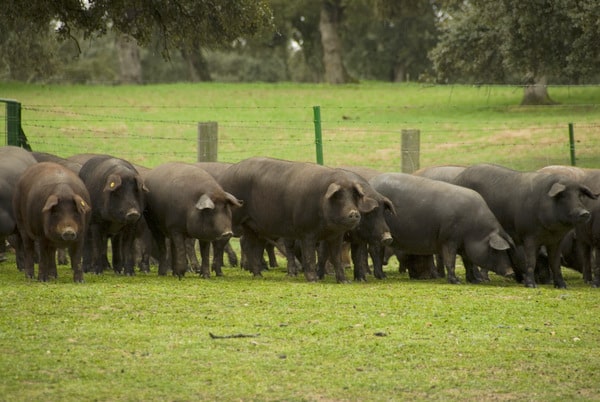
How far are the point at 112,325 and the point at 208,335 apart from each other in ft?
3.17

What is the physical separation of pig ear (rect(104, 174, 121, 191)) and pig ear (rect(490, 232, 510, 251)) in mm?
4951

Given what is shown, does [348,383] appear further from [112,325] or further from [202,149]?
[202,149]

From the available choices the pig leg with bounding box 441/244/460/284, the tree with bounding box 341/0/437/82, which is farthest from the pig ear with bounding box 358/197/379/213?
the tree with bounding box 341/0/437/82

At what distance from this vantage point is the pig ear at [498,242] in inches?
574

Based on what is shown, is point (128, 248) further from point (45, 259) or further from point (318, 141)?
point (318, 141)

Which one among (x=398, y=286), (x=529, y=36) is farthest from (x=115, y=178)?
(x=529, y=36)

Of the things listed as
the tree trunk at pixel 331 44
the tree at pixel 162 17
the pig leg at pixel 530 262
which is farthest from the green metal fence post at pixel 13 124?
the tree trunk at pixel 331 44

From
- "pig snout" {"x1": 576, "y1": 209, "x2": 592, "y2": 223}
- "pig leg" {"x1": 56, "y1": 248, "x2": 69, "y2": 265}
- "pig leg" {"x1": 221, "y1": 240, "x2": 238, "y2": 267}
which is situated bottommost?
"pig leg" {"x1": 221, "y1": 240, "x2": 238, "y2": 267}

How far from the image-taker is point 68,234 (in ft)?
43.4

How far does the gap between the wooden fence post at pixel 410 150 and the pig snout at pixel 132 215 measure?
7290 mm

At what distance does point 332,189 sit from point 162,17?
5203mm

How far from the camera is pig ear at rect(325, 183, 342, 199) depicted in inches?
567

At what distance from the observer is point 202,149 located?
66.5 feet

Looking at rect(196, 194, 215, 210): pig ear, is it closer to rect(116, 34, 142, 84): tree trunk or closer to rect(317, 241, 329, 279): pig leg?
rect(317, 241, 329, 279): pig leg
